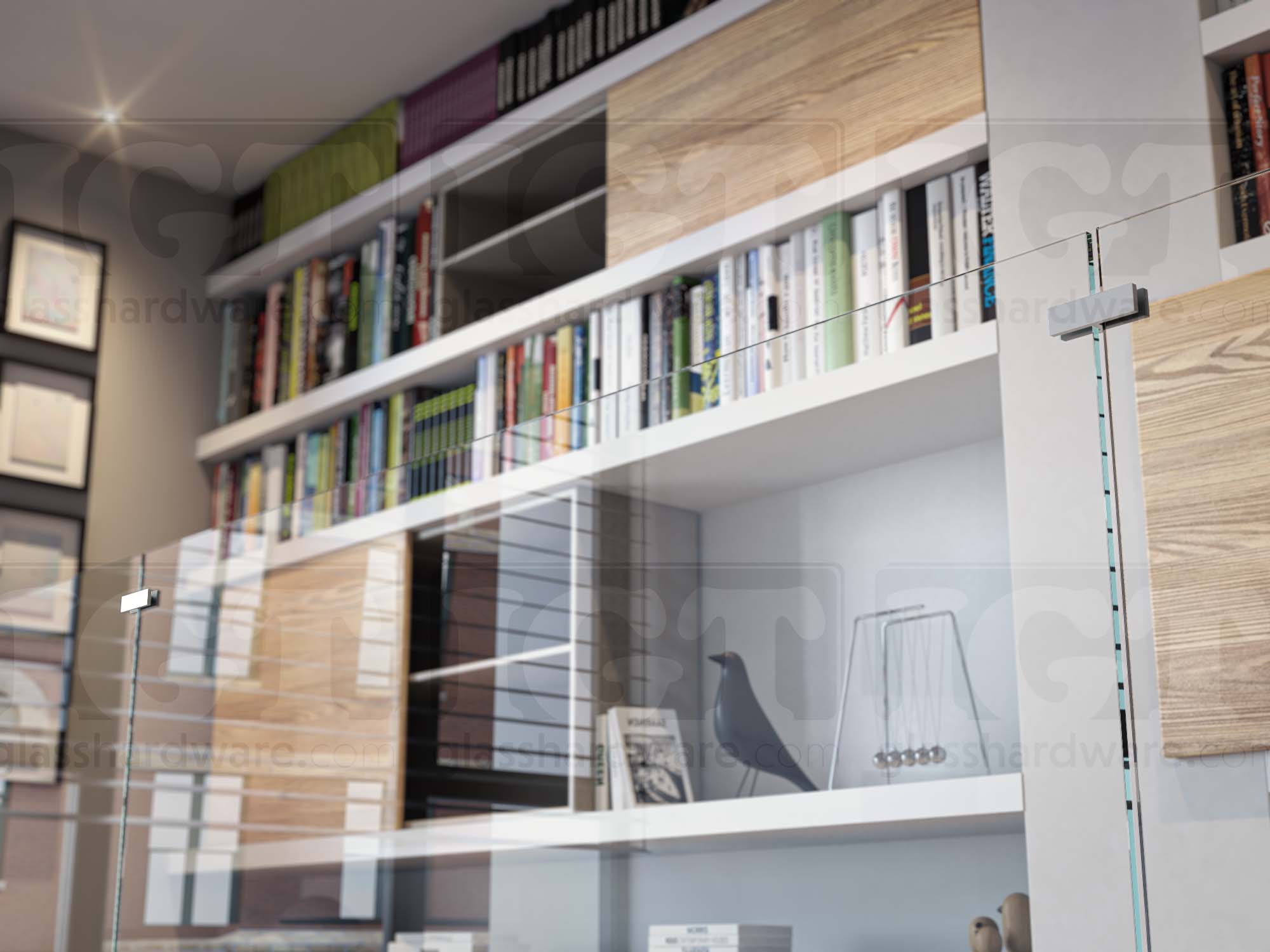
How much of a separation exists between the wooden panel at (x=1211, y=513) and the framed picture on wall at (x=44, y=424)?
8.08 ft

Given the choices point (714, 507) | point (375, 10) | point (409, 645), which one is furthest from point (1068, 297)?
point (375, 10)

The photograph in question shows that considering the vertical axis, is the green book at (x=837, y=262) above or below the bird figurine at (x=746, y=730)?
above

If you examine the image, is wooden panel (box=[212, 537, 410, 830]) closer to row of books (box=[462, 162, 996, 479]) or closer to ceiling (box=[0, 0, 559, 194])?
row of books (box=[462, 162, 996, 479])

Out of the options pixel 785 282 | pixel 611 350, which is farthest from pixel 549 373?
pixel 785 282

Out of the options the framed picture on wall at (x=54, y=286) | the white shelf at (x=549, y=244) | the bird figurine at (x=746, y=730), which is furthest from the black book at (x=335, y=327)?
the bird figurine at (x=746, y=730)

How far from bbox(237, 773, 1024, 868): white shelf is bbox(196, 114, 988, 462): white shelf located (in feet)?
3.12

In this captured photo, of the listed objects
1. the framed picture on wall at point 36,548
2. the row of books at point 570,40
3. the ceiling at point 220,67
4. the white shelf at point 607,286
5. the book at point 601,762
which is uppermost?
the ceiling at point 220,67

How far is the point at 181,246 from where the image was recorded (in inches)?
121

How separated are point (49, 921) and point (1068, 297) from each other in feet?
4.42

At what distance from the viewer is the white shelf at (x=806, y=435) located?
35.8 inches

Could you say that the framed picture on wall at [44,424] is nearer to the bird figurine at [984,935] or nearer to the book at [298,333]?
the book at [298,333]

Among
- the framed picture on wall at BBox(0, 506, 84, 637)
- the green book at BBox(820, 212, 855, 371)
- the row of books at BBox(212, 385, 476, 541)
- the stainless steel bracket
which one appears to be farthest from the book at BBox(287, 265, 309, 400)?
the stainless steel bracket

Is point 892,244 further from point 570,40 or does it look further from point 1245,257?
point 1245,257

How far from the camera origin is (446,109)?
2.61 metres
